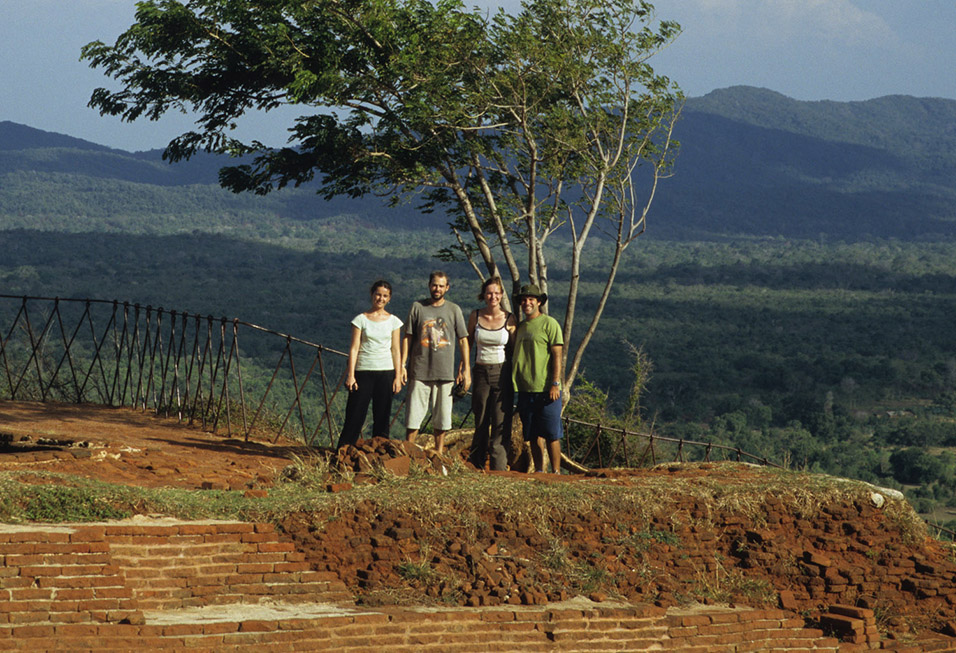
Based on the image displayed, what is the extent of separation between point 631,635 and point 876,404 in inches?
1769

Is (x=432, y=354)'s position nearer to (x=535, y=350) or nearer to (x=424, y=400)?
(x=424, y=400)

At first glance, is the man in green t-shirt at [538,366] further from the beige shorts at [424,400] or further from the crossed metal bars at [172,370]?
the crossed metal bars at [172,370]

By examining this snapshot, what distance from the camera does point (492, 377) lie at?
1019 centimetres

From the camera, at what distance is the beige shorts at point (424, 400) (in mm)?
10094

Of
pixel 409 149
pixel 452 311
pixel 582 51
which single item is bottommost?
pixel 452 311

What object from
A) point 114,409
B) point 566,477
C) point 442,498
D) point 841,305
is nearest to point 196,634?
point 442,498

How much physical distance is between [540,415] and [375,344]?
155 centimetres

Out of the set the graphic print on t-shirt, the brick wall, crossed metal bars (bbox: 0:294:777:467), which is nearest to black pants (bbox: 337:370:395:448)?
the graphic print on t-shirt

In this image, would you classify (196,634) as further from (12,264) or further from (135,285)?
(12,264)

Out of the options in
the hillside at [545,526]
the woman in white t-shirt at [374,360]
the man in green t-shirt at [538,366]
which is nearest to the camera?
the hillside at [545,526]

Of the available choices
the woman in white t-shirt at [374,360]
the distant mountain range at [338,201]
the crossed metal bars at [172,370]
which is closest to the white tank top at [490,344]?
the woman in white t-shirt at [374,360]

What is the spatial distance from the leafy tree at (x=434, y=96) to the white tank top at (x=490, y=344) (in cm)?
277

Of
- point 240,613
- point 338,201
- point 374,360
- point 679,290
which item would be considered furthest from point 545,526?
point 338,201

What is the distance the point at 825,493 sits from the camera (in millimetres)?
9875
